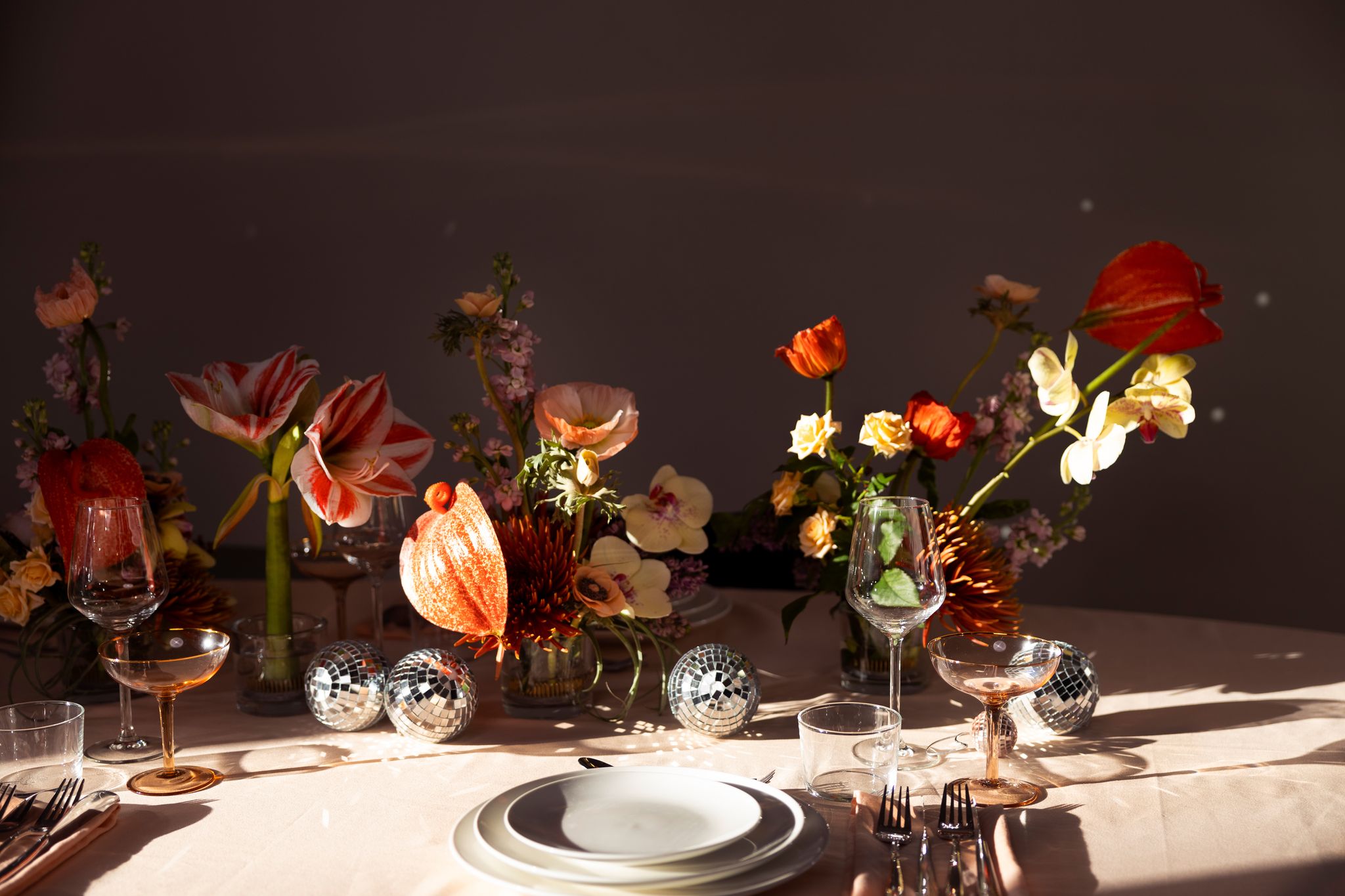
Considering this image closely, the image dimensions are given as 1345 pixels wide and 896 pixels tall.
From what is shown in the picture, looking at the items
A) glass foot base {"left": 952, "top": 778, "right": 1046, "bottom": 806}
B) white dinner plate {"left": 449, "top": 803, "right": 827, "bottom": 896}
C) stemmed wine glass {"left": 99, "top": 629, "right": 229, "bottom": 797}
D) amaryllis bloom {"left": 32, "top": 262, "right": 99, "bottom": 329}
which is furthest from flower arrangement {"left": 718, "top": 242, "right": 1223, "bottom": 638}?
amaryllis bloom {"left": 32, "top": 262, "right": 99, "bottom": 329}

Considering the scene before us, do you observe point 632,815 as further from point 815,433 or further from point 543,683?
point 815,433

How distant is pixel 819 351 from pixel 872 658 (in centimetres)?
36

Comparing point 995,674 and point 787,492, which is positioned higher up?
point 787,492

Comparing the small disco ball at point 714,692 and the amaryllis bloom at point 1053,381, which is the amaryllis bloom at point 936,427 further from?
the small disco ball at point 714,692

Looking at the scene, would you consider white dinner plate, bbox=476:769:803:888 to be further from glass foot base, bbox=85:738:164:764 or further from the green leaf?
glass foot base, bbox=85:738:164:764

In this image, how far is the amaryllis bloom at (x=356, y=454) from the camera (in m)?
1.12

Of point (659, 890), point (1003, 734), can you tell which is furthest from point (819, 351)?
point (659, 890)

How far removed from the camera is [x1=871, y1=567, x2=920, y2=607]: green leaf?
97 centimetres

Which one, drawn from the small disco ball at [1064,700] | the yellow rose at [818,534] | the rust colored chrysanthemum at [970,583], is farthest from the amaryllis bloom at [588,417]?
the small disco ball at [1064,700]

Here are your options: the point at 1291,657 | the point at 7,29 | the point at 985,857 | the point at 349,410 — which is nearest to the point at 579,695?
the point at 349,410

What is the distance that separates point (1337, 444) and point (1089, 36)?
3.38 ft

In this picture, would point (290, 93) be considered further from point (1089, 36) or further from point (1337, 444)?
point (1337, 444)

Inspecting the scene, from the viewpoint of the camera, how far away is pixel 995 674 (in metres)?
1.00

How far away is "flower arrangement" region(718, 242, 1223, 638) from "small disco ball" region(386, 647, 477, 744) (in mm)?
360
